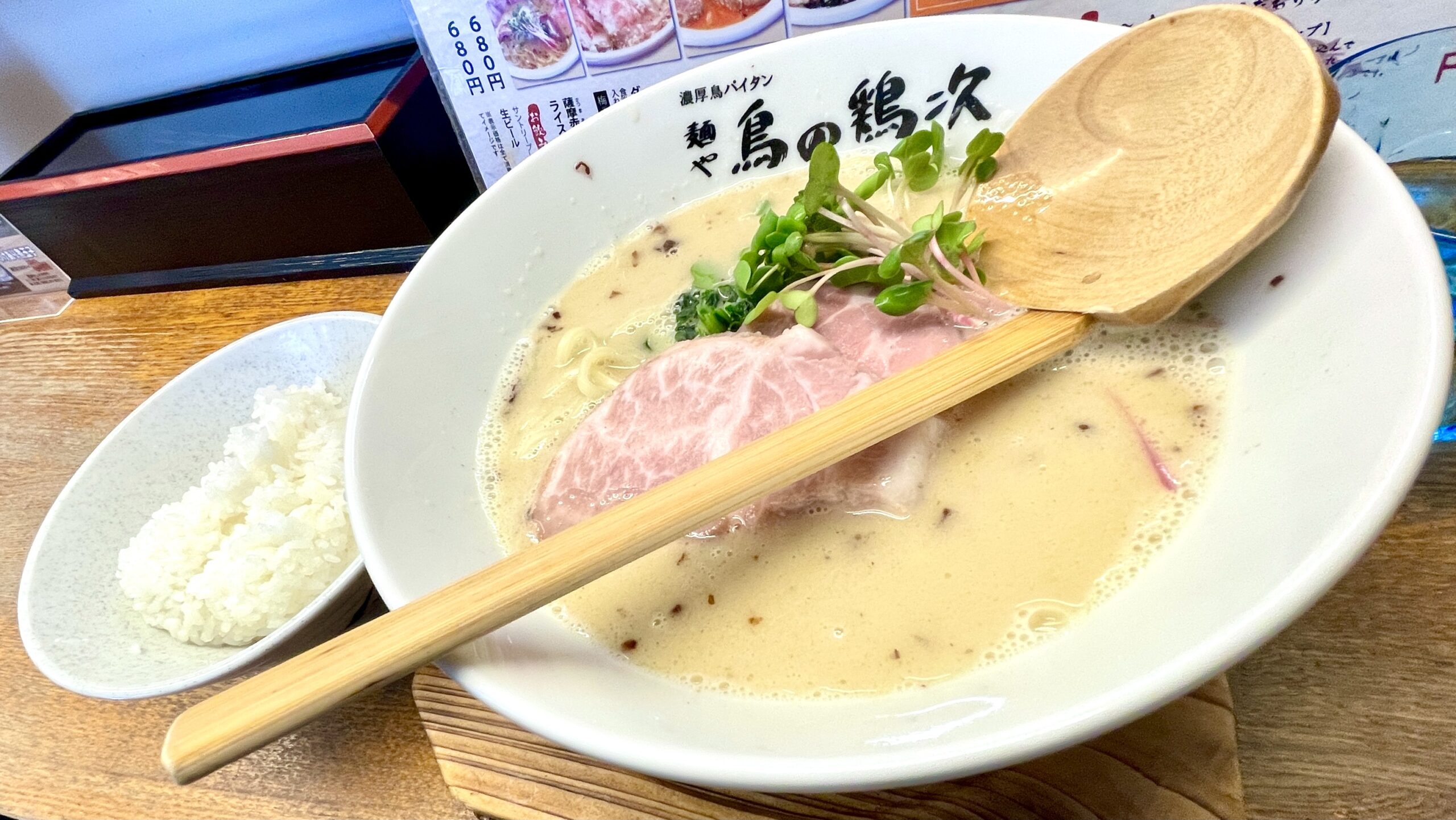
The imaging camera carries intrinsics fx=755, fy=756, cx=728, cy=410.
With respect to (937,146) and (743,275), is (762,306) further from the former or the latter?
(937,146)

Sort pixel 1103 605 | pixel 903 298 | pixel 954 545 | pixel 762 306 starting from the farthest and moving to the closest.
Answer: pixel 762 306, pixel 903 298, pixel 954 545, pixel 1103 605

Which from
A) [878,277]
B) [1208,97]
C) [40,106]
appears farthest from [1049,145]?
[40,106]

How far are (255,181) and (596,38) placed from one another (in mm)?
954

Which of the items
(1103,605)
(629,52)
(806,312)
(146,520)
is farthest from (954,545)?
(146,520)

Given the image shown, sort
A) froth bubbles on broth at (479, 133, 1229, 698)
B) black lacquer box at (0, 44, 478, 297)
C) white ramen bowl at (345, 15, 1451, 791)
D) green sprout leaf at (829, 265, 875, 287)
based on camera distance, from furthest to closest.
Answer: black lacquer box at (0, 44, 478, 297), green sprout leaf at (829, 265, 875, 287), froth bubbles on broth at (479, 133, 1229, 698), white ramen bowl at (345, 15, 1451, 791)

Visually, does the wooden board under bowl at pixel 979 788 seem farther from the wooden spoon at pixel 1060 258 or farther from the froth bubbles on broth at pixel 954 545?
the wooden spoon at pixel 1060 258

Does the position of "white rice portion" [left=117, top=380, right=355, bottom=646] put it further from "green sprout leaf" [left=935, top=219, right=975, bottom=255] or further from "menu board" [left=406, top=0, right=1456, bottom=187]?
"green sprout leaf" [left=935, top=219, right=975, bottom=255]

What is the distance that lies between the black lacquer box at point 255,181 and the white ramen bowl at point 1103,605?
512 millimetres

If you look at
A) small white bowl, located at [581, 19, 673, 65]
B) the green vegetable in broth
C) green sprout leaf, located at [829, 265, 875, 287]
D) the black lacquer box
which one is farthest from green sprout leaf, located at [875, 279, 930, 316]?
the black lacquer box

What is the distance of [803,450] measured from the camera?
0.89 m

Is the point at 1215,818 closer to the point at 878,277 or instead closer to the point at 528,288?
the point at 878,277

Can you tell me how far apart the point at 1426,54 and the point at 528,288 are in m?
1.53

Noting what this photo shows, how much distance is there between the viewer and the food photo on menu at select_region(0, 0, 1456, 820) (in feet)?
2.56

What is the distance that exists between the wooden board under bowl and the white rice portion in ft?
1.41
